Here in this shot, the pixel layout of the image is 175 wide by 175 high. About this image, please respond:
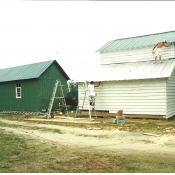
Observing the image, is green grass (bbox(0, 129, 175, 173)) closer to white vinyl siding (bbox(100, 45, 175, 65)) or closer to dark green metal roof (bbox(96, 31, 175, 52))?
white vinyl siding (bbox(100, 45, 175, 65))

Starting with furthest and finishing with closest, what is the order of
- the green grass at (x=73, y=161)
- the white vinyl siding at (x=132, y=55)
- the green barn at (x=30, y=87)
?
the green barn at (x=30, y=87), the white vinyl siding at (x=132, y=55), the green grass at (x=73, y=161)

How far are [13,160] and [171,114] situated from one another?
12.6 m

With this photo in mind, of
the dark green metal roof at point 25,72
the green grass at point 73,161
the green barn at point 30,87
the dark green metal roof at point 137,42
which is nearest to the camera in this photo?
the green grass at point 73,161

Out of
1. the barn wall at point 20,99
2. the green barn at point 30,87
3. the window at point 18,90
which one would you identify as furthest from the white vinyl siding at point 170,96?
the window at point 18,90

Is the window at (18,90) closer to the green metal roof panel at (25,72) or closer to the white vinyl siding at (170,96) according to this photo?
the green metal roof panel at (25,72)

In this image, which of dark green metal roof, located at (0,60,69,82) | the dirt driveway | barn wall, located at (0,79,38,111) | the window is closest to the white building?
the dirt driveway

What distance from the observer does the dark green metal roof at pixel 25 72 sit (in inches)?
986

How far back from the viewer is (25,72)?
87.8 ft

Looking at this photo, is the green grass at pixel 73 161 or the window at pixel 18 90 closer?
the green grass at pixel 73 161

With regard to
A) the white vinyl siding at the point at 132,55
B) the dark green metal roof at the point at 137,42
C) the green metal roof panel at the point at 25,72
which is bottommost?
the green metal roof panel at the point at 25,72

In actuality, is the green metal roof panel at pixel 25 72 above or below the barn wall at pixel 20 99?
above

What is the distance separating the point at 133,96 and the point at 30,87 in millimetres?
12335

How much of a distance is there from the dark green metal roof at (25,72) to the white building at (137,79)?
6644 mm

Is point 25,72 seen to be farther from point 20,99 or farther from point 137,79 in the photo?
point 137,79
